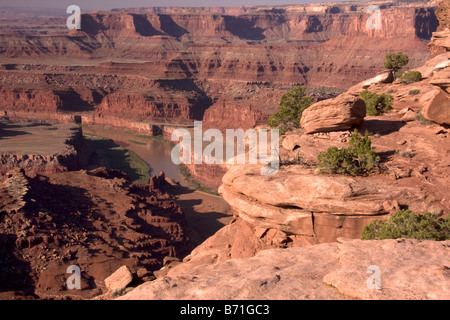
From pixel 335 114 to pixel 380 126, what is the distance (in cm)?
358

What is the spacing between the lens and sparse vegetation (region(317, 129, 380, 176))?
2006 centimetres

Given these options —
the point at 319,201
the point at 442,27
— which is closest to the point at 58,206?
the point at 319,201

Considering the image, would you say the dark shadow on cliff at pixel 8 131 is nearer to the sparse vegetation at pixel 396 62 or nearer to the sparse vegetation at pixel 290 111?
the sparse vegetation at pixel 290 111

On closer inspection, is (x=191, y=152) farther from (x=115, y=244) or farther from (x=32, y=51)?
(x=32, y=51)

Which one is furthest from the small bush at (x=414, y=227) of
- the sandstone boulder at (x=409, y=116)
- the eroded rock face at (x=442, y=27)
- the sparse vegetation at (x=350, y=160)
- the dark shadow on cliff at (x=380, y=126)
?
the eroded rock face at (x=442, y=27)

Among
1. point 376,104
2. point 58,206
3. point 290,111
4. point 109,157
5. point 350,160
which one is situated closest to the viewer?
point 350,160

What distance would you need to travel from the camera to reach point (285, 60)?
5960 inches

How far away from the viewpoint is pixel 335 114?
76.2 feet

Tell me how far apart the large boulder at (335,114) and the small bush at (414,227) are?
24.9 ft

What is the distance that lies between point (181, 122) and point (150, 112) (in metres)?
8.67

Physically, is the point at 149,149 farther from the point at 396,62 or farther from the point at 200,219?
the point at 396,62

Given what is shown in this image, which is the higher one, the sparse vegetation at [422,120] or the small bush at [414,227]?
the sparse vegetation at [422,120]

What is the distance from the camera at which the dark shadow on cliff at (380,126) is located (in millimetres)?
24688
